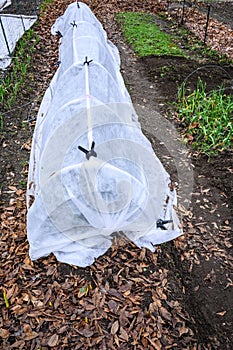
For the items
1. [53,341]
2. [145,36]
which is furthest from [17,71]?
[53,341]

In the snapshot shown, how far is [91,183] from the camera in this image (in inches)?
88.4

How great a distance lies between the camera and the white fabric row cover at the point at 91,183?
7.48ft

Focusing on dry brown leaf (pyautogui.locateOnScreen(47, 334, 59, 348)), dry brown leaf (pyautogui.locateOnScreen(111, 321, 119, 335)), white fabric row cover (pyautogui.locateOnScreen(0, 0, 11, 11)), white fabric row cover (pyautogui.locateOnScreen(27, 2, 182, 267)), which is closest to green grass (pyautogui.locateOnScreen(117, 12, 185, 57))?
white fabric row cover (pyautogui.locateOnScreen(0, 0, 11, 11))

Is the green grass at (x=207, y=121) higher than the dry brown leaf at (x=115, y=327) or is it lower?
higher

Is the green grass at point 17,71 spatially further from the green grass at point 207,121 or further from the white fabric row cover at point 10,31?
the green grass at point 207,121

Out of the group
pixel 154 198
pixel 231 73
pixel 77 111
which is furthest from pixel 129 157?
pixel 231 73

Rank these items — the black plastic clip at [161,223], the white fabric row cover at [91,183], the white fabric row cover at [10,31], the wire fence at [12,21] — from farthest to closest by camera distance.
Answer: the wire fence at [12,21] < the white fabric row cover at [10,31] < the black plastic clip at [161,223] < the white fabric row cover at [91,183]

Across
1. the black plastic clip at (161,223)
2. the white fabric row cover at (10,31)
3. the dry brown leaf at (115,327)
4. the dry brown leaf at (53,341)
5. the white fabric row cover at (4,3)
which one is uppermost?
the white fabric row cover at (4,3)

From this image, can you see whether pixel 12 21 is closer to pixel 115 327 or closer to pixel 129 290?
pixel 129 290

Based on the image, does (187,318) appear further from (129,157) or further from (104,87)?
(104,87)

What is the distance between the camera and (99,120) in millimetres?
2668

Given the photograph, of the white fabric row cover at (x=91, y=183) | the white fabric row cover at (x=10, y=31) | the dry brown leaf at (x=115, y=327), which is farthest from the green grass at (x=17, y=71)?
the dry brown leaf at (x=115, y=327)

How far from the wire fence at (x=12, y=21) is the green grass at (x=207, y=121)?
329 centimetres

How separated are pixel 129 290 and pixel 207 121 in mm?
2592
